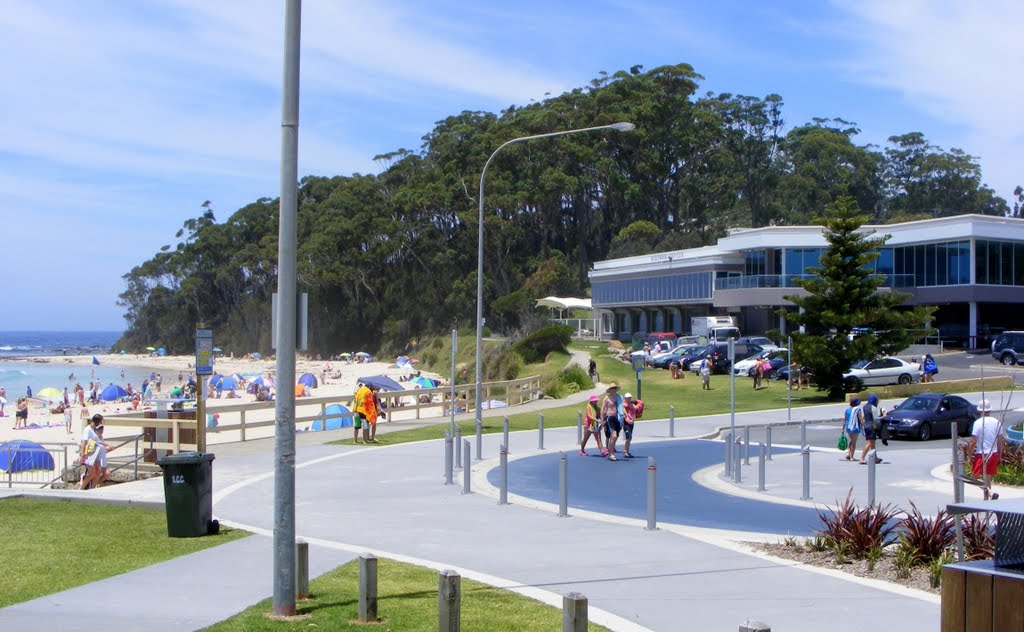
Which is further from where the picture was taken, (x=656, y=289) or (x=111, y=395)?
(x=656, y=289)

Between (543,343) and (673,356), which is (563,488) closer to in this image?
(673,356)

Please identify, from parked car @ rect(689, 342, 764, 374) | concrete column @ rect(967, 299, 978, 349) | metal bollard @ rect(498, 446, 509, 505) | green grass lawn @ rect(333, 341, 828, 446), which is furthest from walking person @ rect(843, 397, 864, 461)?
concrete column @ rect(967, 299, 978, 349)

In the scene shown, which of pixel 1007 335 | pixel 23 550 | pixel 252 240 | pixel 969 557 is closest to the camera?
pixel 969 557

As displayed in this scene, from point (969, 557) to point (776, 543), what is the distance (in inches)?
111

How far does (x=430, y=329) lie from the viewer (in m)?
102

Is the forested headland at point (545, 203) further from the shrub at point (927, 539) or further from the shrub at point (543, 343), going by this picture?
the shrub at point (927, 539)

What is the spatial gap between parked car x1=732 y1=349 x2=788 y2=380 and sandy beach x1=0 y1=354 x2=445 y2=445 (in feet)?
60.9

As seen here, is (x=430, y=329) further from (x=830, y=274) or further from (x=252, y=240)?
(x=830, y=274)

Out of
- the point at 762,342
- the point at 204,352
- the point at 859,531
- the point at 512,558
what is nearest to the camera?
the point at 859,531

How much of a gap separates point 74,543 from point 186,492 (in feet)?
4.60

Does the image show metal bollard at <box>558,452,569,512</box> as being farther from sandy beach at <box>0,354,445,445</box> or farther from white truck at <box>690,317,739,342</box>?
white truck at <box>690,317,739,342</box>

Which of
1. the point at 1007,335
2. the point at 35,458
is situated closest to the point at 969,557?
the point at 35,458

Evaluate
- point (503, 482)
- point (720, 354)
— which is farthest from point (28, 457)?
point (720, 354)

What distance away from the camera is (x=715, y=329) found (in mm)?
62875
